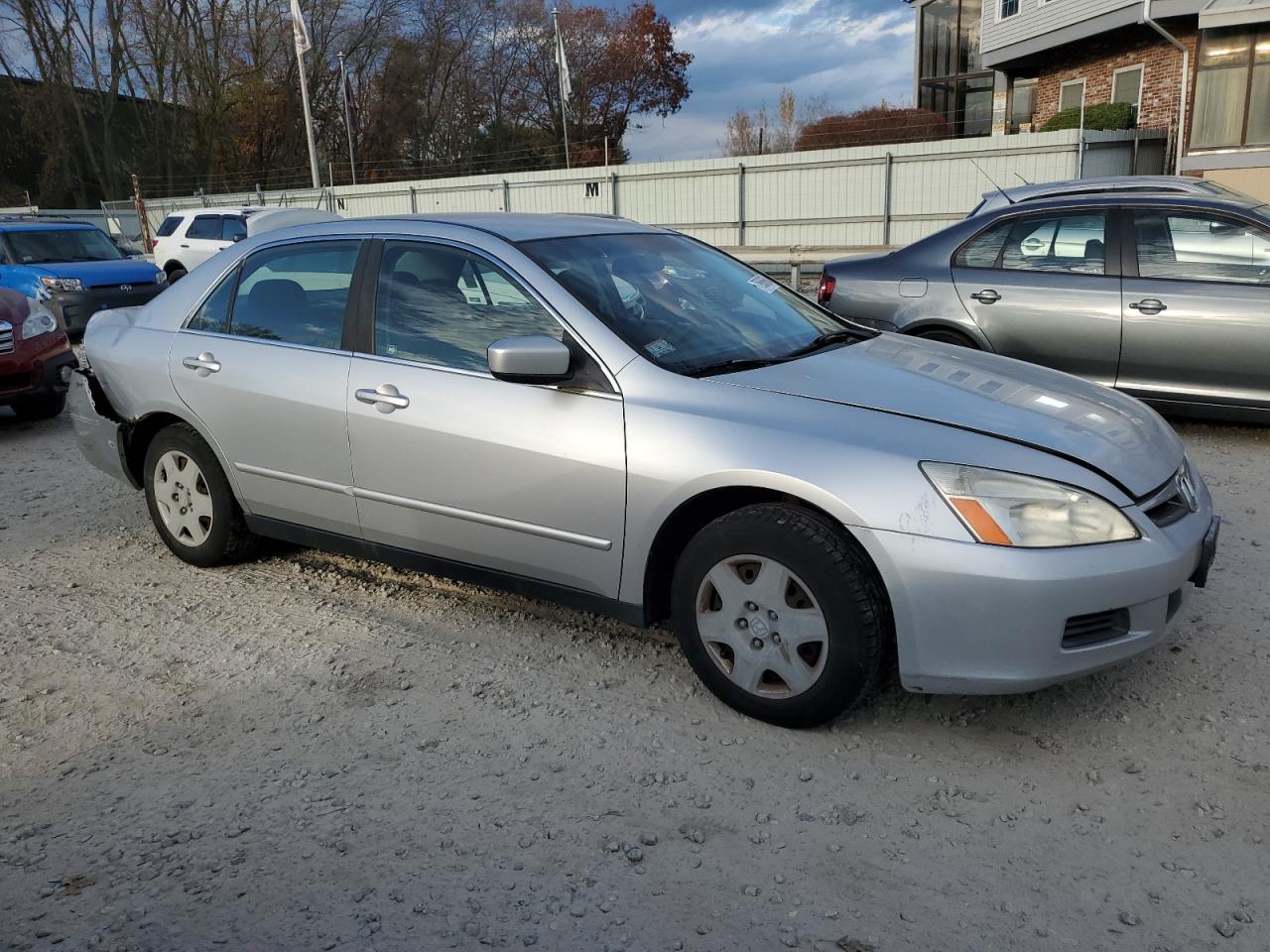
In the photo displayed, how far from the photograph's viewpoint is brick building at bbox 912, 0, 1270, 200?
1983cm

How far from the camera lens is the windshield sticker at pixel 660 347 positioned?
356cm

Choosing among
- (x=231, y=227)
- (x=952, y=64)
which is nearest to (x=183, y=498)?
(x=231, y=227)

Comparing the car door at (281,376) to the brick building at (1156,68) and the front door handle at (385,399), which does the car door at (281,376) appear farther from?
the brick building at (1156,68)

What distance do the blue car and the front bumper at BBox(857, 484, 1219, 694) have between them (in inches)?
477

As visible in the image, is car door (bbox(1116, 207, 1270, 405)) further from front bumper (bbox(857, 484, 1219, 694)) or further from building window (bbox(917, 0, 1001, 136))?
building window (bbox(917, 0, 1001, 136))

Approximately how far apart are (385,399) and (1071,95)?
85.6 ft

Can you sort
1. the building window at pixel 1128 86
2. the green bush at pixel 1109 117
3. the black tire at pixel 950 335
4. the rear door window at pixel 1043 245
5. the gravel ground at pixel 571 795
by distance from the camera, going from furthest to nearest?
the building window at pixel 1128 86 < the green bush at pixel 1109 117 < the black tire at pixel 950 335 < the rear door window at pixel 1043 245 < the gravel ground at pixel 571 795

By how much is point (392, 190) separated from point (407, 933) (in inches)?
1097

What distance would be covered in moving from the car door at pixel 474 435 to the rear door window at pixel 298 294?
22cm

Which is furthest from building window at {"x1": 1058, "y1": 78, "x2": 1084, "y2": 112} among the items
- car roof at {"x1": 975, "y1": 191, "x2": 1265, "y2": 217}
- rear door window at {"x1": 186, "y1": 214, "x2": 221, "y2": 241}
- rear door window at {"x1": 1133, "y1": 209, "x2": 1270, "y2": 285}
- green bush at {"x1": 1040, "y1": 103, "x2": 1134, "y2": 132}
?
rear door window at {"x1": 1133, "y1": 209, "x2": 1270, "y2": 285}

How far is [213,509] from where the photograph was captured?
4.70 meters

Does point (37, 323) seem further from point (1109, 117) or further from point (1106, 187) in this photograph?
point (1109, 117)

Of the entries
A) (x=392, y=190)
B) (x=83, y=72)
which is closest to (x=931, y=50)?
(x=392, y=190)

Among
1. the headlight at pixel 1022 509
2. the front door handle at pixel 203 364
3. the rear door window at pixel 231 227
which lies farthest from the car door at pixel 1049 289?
the rear door window at pixel 231 227
